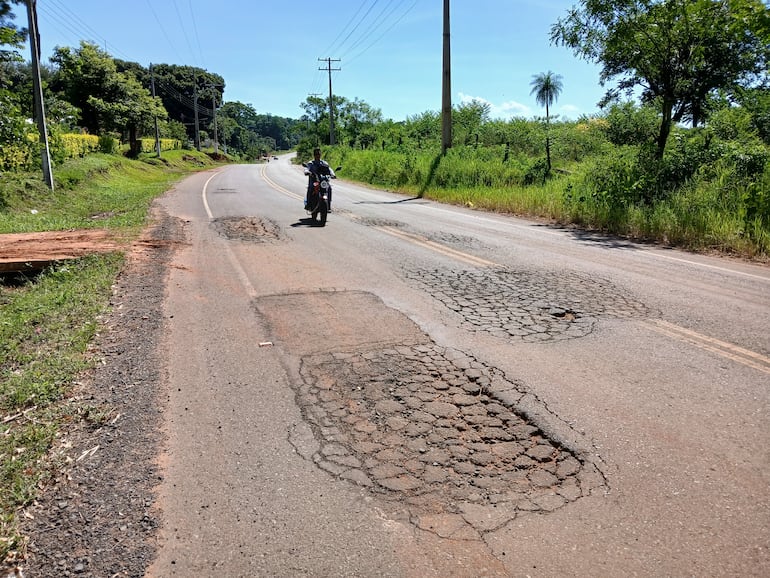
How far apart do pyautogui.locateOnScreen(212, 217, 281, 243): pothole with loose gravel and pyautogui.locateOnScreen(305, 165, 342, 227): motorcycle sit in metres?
0.93

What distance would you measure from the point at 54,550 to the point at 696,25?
46.8 feet

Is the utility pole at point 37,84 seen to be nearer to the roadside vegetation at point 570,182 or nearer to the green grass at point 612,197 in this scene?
the roadside vegetation at point 570,182

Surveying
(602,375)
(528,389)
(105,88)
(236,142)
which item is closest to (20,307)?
(528,389)

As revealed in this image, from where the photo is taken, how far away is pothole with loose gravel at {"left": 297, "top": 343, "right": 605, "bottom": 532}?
107 inches

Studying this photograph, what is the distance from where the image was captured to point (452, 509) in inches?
103

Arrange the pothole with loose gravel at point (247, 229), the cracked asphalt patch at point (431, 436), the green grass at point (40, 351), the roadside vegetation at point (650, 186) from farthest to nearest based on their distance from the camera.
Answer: the pothole with loose gravel at point (247, 229) → the roadside vegetation at point (650, 186) → the green grass at point (40, 351) → the cracked asphalt patch at point (431, 436)

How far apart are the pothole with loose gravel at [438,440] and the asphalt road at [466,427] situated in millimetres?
14

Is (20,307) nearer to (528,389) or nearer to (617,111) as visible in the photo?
(528,389)

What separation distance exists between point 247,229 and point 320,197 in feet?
5.79

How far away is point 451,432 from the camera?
331 cm

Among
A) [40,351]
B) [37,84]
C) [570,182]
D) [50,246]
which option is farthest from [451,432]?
[37,84]

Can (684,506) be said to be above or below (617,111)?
below

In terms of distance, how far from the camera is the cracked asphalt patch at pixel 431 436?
2.69 m

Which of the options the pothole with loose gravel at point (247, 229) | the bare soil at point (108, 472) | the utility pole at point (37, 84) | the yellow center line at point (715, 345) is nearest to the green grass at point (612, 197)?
the yellow center line at point (715, 345)
